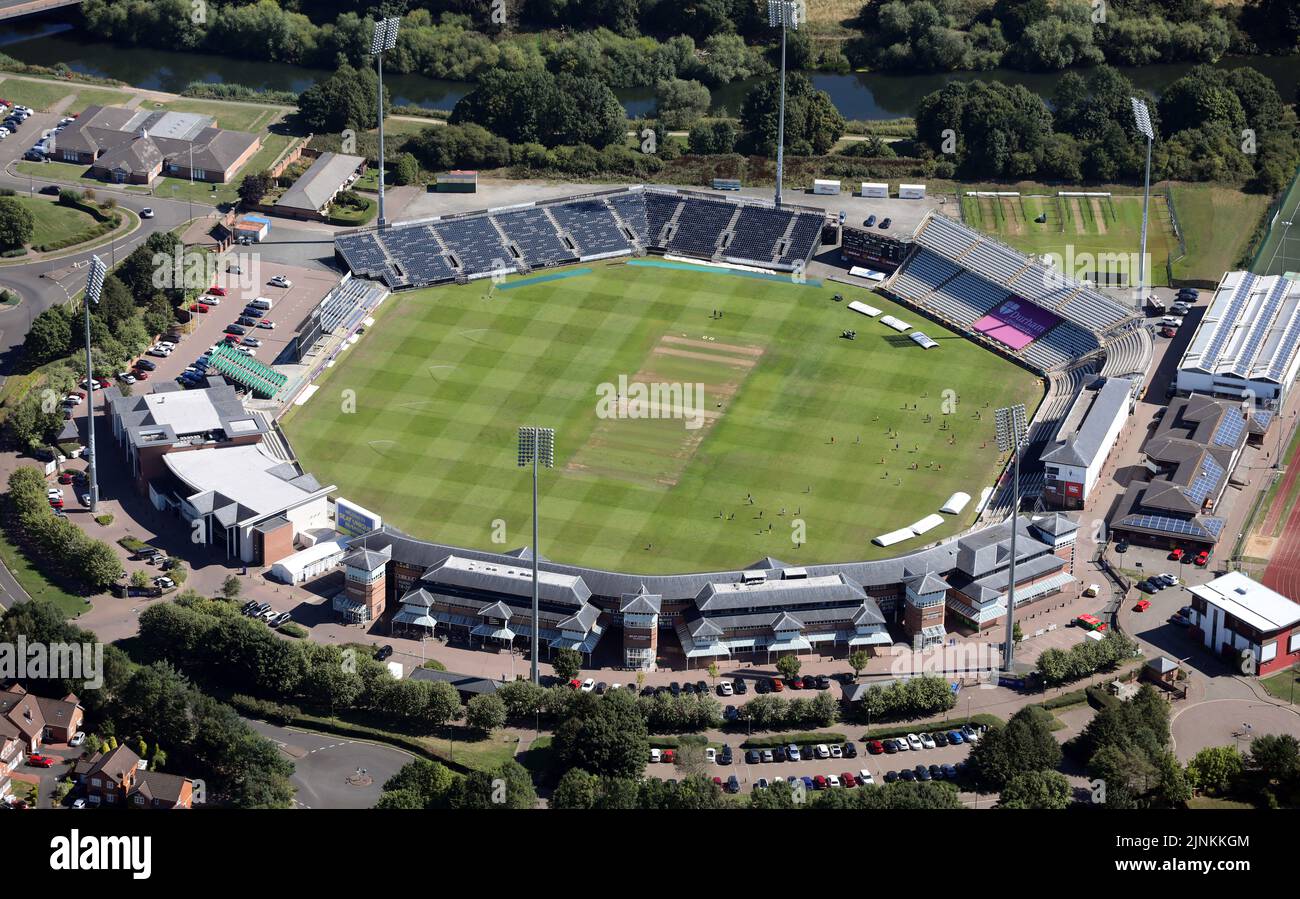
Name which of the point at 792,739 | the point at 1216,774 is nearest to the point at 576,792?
the point at 792,739

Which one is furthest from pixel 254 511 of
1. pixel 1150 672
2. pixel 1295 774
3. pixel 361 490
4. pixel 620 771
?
pixel 1295 774

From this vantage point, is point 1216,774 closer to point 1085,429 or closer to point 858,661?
point 858,661

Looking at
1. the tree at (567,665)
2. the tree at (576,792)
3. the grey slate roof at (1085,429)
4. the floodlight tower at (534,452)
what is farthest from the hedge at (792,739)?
the grey slate roof at (1085,429)

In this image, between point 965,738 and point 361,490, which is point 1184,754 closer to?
point 965,738

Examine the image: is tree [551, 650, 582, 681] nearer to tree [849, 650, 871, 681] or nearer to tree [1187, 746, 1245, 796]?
tree [849, 650, 871, 681]

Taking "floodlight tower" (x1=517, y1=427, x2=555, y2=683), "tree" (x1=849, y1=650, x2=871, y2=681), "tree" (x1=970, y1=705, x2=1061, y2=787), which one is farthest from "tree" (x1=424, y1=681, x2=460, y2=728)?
"tree" (x1=970, y1=705, x2=1061, y2=787)

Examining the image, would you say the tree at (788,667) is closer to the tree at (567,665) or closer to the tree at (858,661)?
the tree at (858,661)
